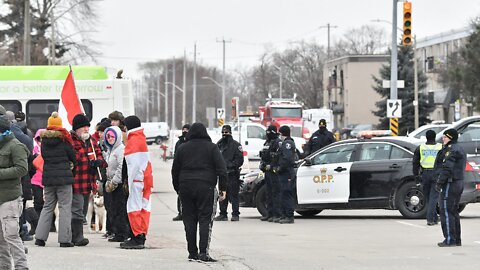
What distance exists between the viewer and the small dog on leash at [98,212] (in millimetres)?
16656

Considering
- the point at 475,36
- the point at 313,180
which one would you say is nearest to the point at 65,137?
the point at 313,180

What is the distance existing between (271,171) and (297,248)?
15.5 feet

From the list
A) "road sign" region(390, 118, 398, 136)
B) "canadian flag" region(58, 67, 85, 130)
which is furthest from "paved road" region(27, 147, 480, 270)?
"road sign" region(390, 118, 398, 136)

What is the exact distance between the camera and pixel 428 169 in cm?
1833

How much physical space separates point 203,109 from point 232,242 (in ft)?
419

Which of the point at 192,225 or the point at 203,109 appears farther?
the point at 203,109

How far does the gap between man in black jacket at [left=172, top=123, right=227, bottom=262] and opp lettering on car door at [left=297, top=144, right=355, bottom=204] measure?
7.53 meters

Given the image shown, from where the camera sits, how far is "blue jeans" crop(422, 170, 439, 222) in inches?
714

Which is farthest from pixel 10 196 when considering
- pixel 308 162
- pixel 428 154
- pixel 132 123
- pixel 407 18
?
pixel 407 18

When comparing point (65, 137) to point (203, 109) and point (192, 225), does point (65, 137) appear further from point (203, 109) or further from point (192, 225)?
point (203, 109)

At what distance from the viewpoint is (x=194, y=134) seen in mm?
12875

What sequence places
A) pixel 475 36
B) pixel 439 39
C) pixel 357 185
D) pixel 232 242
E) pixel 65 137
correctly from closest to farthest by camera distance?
pixel 65 137
pixel 232 242
pixel 357 185
pixel 475 36
pixel 439 39

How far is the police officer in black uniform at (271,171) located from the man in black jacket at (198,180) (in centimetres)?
664

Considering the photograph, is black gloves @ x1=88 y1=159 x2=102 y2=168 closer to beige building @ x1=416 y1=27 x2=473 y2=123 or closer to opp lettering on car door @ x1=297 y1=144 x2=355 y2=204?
opp lettering on car door @ x1=297 y1=144 x2=355 y2=204
